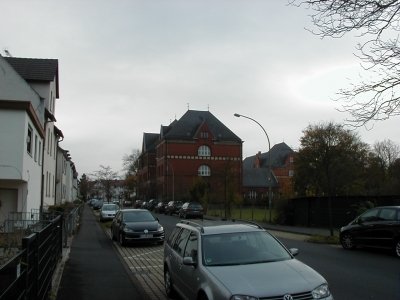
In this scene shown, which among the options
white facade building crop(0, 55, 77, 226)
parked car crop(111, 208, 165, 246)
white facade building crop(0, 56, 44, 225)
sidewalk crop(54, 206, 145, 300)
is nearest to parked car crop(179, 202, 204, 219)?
white facade building crop(0, 55, 77, 226)

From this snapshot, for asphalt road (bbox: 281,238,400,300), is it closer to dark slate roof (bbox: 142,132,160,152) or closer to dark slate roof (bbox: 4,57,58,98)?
dark slate roof (bbox: 4,57,58,98)

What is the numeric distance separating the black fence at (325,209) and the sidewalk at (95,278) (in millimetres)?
16315

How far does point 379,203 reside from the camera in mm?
27719

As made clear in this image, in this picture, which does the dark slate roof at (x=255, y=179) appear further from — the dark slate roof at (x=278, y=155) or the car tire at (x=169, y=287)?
the car tire at (x=169, y=287)

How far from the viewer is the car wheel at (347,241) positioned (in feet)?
59.9

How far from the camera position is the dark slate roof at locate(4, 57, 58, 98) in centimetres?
3167

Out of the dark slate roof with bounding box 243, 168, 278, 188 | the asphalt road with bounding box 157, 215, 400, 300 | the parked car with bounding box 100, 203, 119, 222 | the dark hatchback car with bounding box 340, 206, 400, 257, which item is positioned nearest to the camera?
the asphalt road with bounding box 157, 215, 400, 300

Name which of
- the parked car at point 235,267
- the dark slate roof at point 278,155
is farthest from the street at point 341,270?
the dark slate roof at point 278,155

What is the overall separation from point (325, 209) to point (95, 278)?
75.7 ft

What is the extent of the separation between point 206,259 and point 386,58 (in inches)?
265

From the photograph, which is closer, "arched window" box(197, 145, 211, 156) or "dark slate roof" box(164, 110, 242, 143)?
"arched window" box(197, 145, 211, 156)

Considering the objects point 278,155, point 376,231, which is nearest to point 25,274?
point 376,231

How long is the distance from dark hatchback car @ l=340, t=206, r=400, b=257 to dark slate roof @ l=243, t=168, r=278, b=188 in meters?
83.3

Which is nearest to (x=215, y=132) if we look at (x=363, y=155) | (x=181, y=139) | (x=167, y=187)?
(x=181, y=139)
